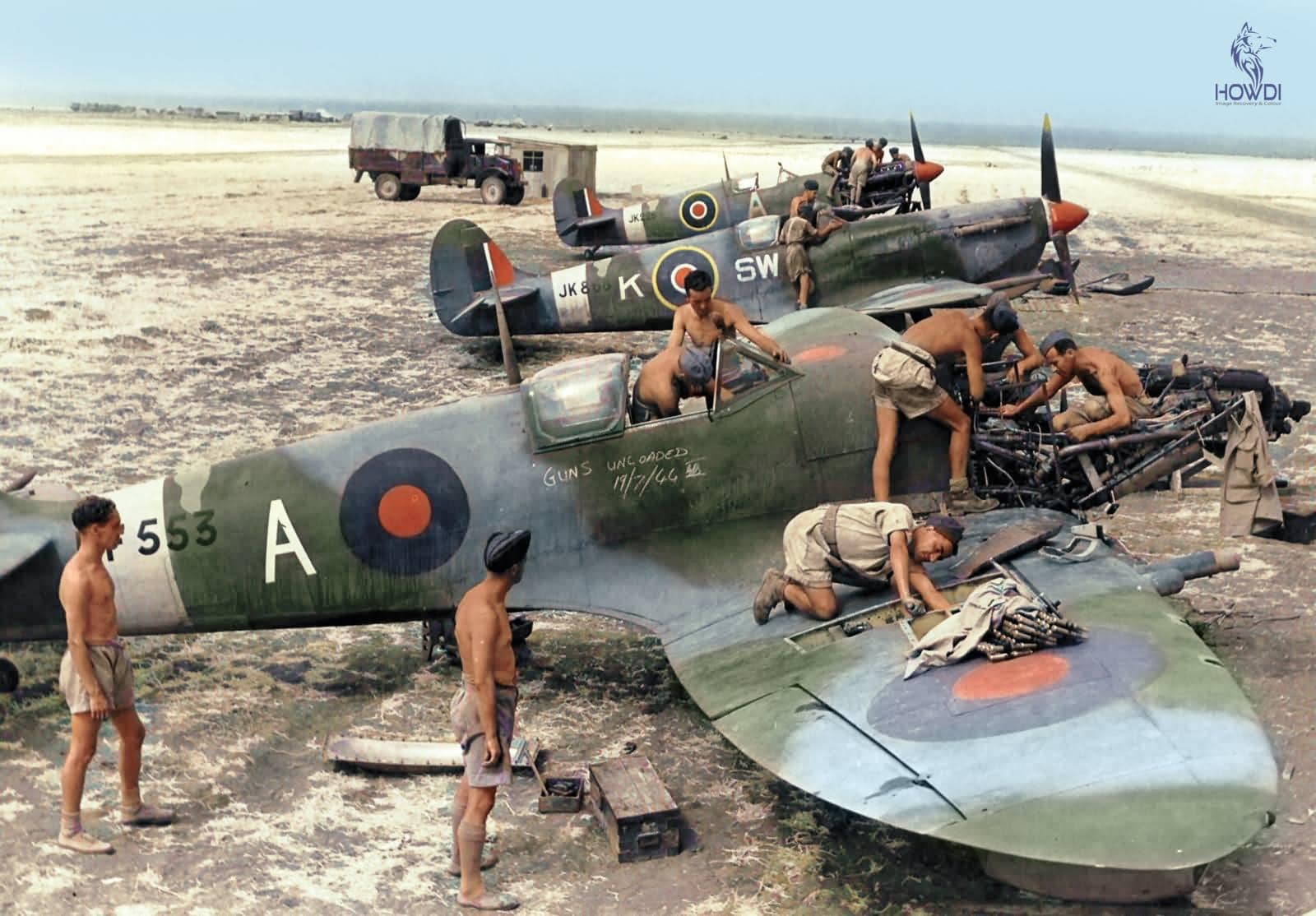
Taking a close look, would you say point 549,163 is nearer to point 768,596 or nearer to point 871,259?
point 871,259

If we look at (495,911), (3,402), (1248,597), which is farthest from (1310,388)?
(3,402)

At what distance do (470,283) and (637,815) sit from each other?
12871 millimetres

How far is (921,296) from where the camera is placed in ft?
52.0

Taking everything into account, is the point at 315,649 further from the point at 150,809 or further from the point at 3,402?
the point at 3,402

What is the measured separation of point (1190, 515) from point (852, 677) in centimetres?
618

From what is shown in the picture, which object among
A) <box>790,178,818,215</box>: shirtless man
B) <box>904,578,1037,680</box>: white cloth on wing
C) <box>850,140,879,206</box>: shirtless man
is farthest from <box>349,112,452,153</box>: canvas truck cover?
<box>904,578,1037,680</box>: white cloth on wing

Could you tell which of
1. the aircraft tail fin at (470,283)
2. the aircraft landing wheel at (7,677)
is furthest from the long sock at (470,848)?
the aircraft tail fin at (470,283)

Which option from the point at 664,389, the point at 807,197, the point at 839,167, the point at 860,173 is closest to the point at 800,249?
the point at 807,197

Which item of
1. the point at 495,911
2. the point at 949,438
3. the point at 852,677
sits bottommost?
the point at 495,911

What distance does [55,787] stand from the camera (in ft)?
22.4

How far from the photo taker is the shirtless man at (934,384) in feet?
24.5

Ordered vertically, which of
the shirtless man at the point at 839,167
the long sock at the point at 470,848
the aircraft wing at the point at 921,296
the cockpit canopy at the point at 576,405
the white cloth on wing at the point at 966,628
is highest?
the shirtless man at the point at 839,167

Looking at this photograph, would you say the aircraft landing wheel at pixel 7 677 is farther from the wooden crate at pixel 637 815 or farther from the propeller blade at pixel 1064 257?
the propeller blade at pixel 1064 257

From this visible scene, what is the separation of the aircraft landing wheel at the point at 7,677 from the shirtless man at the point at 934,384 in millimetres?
5057
